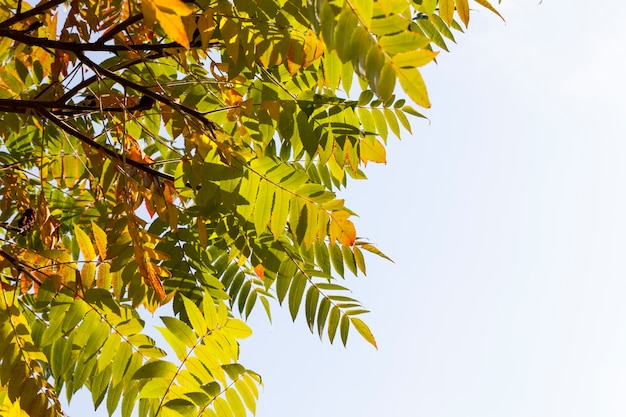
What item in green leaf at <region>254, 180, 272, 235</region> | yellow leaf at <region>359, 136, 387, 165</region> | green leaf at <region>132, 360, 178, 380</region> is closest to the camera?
green leaf at <region>132, 360, 178, 380</region>

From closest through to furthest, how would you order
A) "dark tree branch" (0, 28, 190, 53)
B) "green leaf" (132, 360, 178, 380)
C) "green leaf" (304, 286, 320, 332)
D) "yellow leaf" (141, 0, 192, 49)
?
"yellow leaf" (141, 0, 192, 49)
"green leaf" (132, 360, 178, 380)
"dark tree branch" (0, 28, 190, 53)
"green leaf" (304, 286, 320, 332)

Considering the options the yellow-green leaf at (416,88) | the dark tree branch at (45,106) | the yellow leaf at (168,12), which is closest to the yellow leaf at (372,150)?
the dark tree branch at (45,106)

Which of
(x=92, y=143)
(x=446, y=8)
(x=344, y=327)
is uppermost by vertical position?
(x=446, y=8)

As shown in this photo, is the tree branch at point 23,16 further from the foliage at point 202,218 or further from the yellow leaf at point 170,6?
the yellow leaf at point 170,6

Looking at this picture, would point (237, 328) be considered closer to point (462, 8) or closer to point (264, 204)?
point (264, 204)

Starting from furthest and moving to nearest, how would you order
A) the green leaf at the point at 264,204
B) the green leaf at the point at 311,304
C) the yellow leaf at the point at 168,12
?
the green leaf at the point at 311,304, the green leaf at the point at 264,204, the yellow leaf at the point at 168,12

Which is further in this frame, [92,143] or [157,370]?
[92,143]

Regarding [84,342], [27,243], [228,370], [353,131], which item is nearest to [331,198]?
[353,131]

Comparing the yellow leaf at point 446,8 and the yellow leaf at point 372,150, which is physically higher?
the yellow leaf at point 446,8

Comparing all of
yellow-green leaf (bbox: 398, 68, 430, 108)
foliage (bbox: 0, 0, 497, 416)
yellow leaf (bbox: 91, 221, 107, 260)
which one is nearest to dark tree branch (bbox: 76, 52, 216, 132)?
foliage (bbox: 0, 0, 497, 416)

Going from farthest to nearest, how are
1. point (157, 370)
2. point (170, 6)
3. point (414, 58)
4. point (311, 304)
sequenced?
point (311, 304), point (157, 370), point (414, 58), point (170, 6)

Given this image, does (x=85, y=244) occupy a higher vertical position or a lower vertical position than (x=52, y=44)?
lower

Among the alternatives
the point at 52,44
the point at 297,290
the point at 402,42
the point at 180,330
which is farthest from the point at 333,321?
the point at 402,42

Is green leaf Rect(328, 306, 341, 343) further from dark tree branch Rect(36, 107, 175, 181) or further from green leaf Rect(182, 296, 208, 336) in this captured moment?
dark tree branch Rect(36, 107, 175, 181)
